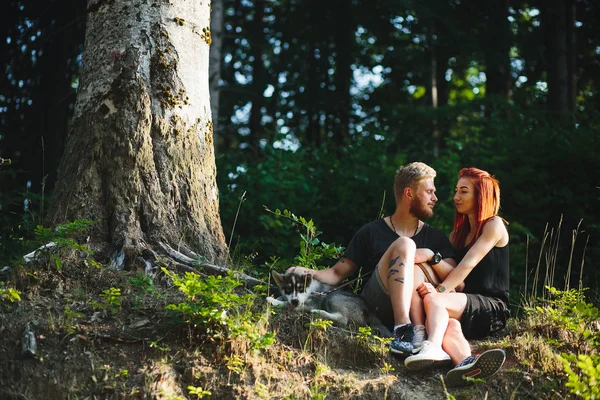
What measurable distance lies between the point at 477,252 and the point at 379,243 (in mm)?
843

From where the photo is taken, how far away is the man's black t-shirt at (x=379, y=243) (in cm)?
545

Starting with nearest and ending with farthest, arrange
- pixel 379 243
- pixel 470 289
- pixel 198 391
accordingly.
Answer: pixel 198 391 < pixel 470 289 < pixel 379 243

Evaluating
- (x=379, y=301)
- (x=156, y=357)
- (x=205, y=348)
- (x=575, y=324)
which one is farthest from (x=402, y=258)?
(x=156, y=357)

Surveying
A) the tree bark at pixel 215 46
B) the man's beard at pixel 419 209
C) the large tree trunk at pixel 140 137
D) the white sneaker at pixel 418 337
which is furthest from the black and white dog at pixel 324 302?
the tree bark at pixel 215 46

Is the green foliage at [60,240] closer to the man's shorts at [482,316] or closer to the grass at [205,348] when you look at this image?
the grass at [205,348]

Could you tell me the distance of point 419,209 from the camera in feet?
18.0

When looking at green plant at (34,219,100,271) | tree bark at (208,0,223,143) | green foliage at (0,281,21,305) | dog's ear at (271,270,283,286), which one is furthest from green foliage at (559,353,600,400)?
tree bark at (208,0,223,143)

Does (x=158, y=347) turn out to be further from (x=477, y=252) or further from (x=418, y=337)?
(x=477, y=252)

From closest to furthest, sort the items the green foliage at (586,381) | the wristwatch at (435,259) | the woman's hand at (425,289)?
the green foliage at (586,381) → the woman's hand at (425,289) → the wristwatch at (435,259)

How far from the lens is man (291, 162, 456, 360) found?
189 inches

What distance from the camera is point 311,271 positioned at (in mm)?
5477

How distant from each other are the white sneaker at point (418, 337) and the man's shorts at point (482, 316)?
1.40 feet

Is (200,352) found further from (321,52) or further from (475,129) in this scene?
(321,52)

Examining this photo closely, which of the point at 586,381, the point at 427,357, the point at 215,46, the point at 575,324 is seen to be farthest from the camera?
the point at 215,46
